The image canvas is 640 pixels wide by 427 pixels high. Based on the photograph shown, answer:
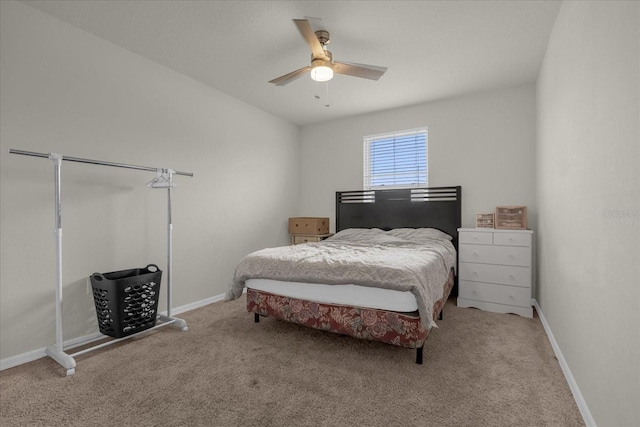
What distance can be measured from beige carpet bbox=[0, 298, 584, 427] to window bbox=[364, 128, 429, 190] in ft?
7.89

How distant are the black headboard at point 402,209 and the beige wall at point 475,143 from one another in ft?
0.45

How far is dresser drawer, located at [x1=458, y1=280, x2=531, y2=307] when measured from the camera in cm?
315

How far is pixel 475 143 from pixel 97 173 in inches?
171

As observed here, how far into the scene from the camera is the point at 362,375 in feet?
6.38

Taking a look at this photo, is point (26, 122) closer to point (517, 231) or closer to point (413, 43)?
point (413, 43)

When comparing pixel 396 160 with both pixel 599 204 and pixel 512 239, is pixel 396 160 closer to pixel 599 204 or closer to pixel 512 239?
pixel 512 239

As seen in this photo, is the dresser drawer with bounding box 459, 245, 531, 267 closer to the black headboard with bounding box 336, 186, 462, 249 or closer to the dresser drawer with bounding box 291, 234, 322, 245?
the black headboard with bounding box 336, 186, 462, 249

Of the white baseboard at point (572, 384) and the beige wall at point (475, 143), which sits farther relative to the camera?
the beige wall at point (475, 143)

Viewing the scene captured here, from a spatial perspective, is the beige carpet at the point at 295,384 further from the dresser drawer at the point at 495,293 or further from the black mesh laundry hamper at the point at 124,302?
the dresser drawer at the point at 495,293

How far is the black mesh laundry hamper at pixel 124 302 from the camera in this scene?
2363 millimetres

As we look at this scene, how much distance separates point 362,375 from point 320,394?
340 millimetres

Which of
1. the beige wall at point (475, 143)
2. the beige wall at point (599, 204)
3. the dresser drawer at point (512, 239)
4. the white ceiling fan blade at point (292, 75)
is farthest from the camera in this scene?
the beige wall at point (475, 143)

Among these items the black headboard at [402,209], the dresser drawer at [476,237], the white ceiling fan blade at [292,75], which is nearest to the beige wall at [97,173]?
the white ceiling fan blade at [292,75]

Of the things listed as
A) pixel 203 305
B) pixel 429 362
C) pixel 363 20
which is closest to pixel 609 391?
pixel 429 362
